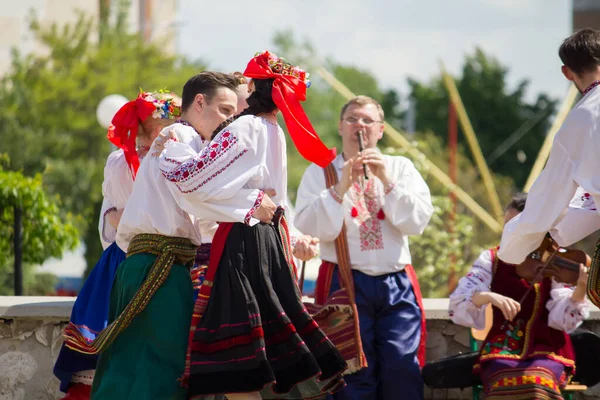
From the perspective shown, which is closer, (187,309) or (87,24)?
(187,309)

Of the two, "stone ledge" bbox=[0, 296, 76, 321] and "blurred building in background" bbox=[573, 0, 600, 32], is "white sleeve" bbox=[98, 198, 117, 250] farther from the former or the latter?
"blurred building in background" bbox=[573, 0, 600, 32]

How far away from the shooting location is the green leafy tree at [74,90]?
18172mm

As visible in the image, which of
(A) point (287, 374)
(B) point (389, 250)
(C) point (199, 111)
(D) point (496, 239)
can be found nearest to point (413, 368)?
(B) point (389, 250)

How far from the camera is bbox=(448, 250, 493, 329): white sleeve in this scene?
5793 millimetres

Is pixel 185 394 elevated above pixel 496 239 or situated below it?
above

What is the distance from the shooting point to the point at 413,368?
5832mm

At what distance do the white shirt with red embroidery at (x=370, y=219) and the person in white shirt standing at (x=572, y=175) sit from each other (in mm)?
1226

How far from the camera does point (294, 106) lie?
15.6 feet

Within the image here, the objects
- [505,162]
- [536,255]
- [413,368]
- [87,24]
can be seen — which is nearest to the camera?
[536,255]

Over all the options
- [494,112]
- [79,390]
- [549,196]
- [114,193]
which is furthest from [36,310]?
[494,112]

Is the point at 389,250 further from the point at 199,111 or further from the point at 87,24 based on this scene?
the point at 87,24

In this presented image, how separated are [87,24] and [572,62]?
646 inches

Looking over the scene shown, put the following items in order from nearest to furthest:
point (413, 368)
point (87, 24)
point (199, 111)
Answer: point (199, 111), point (413, 368), point (87, 24)

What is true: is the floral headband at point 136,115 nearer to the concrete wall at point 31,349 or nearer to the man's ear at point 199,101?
the man's ear at point 199,101
